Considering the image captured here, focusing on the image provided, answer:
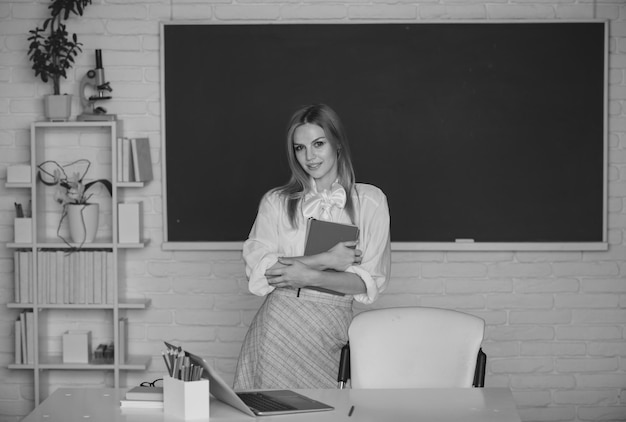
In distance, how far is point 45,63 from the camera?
4664 mm

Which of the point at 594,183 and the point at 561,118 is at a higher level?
the point at 561,118

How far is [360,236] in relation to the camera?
3469 mm

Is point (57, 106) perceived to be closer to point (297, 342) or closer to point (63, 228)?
point (63, 228)

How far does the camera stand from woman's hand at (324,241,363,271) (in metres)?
3.34

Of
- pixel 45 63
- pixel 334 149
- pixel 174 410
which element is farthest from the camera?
pixel 45 63

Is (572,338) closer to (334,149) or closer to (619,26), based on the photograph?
(619,26)

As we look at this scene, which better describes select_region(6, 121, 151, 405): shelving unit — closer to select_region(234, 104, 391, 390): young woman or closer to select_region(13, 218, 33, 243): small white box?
select_region(13, 218, 33, 243): small white box

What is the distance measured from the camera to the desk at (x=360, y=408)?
2.36m

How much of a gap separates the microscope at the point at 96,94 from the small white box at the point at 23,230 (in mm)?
621

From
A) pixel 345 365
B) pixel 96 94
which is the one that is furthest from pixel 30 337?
pixel 345 365

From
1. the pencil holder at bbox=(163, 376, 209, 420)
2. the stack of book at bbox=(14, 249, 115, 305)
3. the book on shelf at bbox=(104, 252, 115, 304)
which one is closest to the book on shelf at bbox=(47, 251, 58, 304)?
the stack of book at bbox=(14, 249, 115, 305)

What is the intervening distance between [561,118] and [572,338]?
119cm

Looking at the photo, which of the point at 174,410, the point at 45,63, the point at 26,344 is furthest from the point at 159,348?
the point at 174,410

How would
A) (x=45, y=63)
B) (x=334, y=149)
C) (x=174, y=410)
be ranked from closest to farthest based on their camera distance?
(x=174, y=410)
(x=334, y=149)
(x=45, y=63)
